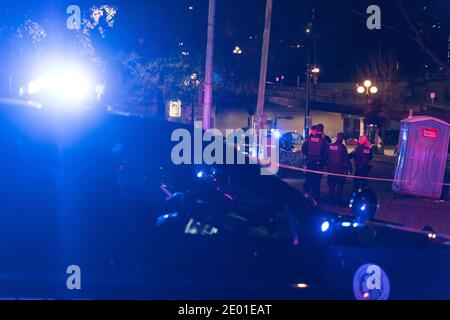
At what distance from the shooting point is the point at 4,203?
3416 mm

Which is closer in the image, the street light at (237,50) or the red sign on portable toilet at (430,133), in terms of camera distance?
the red sign on portable toilet at (430,133)

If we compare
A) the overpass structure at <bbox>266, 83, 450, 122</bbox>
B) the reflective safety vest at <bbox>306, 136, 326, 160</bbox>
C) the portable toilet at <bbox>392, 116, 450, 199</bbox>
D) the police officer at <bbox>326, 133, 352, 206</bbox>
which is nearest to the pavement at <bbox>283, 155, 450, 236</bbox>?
the portable toilet at <bbox>392, 116, 450, 199</bbox>

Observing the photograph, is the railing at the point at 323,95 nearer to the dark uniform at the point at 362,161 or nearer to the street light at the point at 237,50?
the street light at the point at 237,50

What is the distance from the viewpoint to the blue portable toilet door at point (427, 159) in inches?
554

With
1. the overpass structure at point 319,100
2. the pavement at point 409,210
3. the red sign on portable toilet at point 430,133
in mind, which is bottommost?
the pavement at point 409,210

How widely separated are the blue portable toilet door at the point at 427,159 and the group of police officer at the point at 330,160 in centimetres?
144

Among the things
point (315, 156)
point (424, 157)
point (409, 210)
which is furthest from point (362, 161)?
point (424, 157)

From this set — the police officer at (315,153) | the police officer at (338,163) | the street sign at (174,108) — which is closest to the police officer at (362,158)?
the police officer at (338,163)

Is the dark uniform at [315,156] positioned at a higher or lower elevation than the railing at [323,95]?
lower

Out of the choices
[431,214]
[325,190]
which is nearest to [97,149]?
[431,214]

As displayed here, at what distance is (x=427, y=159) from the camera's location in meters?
14.2

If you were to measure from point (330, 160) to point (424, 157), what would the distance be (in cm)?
265

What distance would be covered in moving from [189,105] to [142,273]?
21.2 meters
